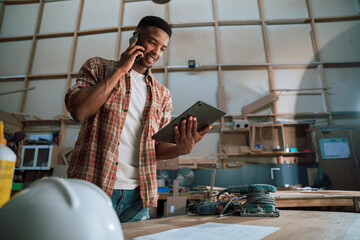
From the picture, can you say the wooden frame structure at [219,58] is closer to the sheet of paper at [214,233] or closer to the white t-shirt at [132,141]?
the white t-shirt at [132,141]

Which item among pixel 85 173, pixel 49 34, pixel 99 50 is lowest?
pixel 85 173

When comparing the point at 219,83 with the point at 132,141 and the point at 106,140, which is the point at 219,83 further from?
the point at 106,140

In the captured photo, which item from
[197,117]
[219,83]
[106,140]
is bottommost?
[106,140]

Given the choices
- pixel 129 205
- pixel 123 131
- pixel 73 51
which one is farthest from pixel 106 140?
pixel 73 51

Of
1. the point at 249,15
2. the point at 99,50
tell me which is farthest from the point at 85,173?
the point at 249,15

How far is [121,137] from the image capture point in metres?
1.21

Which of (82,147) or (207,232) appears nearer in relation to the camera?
(207,232)

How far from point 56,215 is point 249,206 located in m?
0.87

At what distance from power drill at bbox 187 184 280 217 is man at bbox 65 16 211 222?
0.92ft

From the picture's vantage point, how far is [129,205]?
1144 mm

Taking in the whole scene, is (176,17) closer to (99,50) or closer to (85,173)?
(99,50)

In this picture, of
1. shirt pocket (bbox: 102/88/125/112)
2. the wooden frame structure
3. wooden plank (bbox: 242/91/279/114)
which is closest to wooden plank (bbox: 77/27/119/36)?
the wooden frame structure

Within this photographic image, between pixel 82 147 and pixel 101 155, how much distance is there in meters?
0.10

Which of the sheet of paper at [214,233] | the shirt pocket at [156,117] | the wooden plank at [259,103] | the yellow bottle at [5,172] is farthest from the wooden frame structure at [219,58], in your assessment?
the yellow bottle at [5,172]
